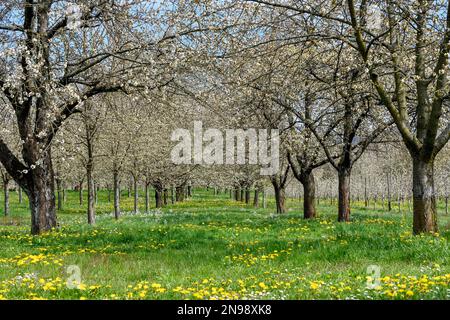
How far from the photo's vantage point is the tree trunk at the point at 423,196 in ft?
37.2

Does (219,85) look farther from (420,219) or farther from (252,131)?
(252,131)

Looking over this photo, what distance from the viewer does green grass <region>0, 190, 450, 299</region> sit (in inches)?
239

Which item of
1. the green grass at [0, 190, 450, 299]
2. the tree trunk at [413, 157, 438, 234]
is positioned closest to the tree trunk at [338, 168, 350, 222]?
the green grass at [0, 190, 450, 299]

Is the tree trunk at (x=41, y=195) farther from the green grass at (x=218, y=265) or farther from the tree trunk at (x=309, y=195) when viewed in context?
the tree trunk at (x=309, y=195)

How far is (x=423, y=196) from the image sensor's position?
11.3m

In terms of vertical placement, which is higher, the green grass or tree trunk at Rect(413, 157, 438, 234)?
tree trunk at Rect(413, 157, 438, 234)

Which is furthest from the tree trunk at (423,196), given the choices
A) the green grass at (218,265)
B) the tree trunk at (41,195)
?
the tree trunk at (41,195)

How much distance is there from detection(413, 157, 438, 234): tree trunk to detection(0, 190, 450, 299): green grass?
52 cm

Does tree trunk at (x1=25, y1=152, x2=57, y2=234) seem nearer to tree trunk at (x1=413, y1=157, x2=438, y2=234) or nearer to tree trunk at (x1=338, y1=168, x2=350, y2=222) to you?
tree trunk at (x1=413, y1=157, x2=438, y2=234)

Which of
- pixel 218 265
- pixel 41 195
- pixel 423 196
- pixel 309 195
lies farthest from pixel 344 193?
pixel 41 195

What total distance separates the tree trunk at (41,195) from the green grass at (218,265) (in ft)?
2.07

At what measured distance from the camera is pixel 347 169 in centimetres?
1891

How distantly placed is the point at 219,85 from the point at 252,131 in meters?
12.2
